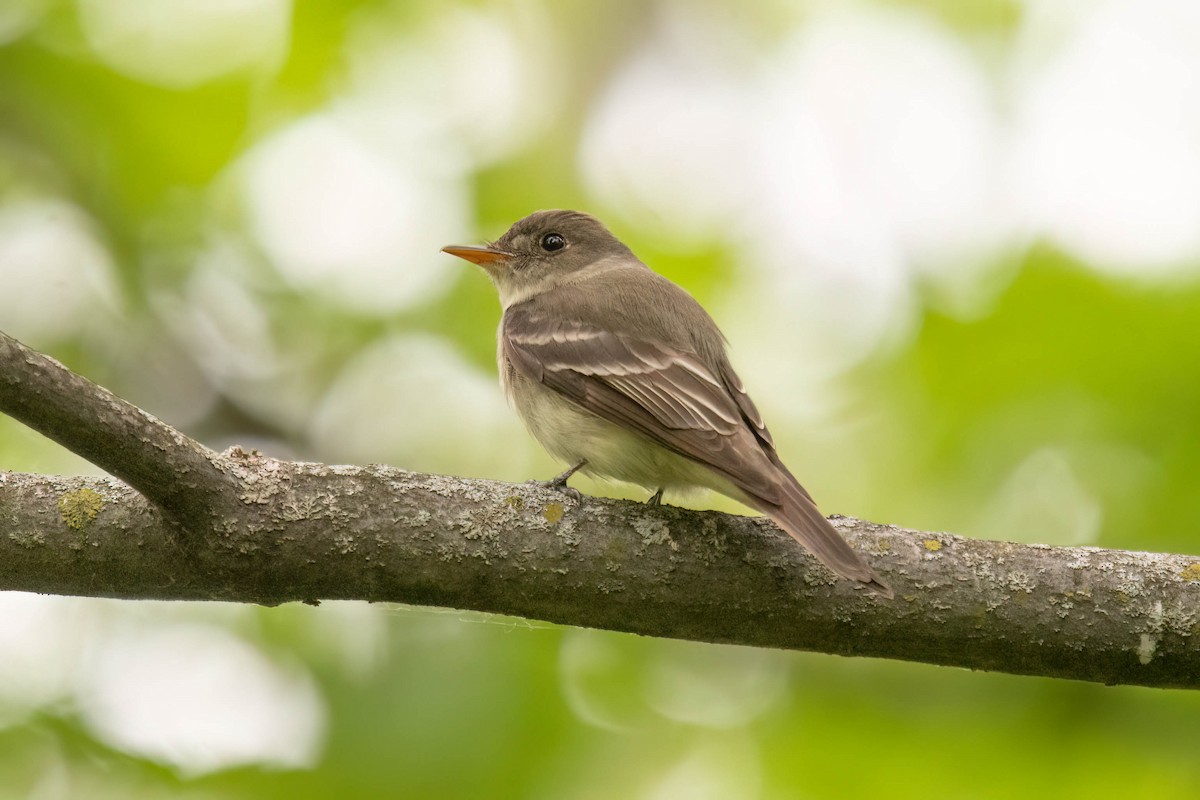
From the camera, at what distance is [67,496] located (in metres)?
3.87

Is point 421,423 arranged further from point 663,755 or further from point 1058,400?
point 1058,400

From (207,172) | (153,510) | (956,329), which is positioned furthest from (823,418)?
(153,510)

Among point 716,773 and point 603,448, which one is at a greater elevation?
point 603,448

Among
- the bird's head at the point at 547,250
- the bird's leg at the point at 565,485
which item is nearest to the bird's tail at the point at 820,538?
the bird's leg at the point at 565,485

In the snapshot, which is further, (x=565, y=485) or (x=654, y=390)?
(x=654, y=390)

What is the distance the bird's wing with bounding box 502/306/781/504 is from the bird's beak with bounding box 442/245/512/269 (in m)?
0.86

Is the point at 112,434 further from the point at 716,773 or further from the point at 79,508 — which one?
the point at 716,773

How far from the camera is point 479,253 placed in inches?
269

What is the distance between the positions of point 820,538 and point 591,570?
2.43 feet

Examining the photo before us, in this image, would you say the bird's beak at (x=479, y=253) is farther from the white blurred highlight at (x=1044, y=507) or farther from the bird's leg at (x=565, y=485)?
the white blurred highlight at (x=1044, y=507)

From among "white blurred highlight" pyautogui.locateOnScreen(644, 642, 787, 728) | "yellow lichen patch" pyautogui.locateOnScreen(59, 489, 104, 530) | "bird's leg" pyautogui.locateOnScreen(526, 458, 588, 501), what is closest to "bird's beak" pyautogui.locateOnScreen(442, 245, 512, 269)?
"bird's leg" pyautogui.locateOnScreen(526, 458, 588, 501)

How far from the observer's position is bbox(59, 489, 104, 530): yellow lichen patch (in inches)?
151

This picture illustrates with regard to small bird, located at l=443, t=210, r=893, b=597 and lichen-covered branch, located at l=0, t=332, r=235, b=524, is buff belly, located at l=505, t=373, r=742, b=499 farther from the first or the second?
lichen-covered branch, located at l=0, t=332, r=235, b=524

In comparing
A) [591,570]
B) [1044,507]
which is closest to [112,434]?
[591,570]
